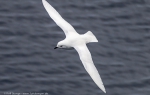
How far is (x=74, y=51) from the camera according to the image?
2461 centimetres

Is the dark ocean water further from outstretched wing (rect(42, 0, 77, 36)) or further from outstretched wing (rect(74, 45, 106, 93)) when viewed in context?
outstretched wing (rect(74, 45, 106, 93))

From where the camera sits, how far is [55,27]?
25656mm

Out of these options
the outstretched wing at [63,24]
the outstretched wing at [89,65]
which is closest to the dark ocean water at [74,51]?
the outstretched wing at [63,24]

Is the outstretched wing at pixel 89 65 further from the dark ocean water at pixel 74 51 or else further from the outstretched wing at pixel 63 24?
the dark ocean water at pixel 74 51

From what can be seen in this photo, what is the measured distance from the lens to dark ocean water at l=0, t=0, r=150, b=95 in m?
22.8

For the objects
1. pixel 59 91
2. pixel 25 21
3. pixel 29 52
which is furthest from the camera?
pixel 25 21

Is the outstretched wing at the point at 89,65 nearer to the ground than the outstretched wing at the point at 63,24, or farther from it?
nearer to the ground

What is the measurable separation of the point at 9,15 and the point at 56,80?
16.4 feet

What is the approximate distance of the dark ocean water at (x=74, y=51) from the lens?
2280cm

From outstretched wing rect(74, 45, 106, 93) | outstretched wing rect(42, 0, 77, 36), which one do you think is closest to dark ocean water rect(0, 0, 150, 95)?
outstretched wing rect(42, 0, 77, 36)

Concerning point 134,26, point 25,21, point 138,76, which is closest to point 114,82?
point 138,76

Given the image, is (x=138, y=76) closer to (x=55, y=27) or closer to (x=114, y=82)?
(x=114, y=82)

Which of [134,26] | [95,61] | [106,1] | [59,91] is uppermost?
[106,1]

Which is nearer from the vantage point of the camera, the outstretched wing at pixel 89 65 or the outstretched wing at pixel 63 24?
the outstretched wing at pixel 89 65
